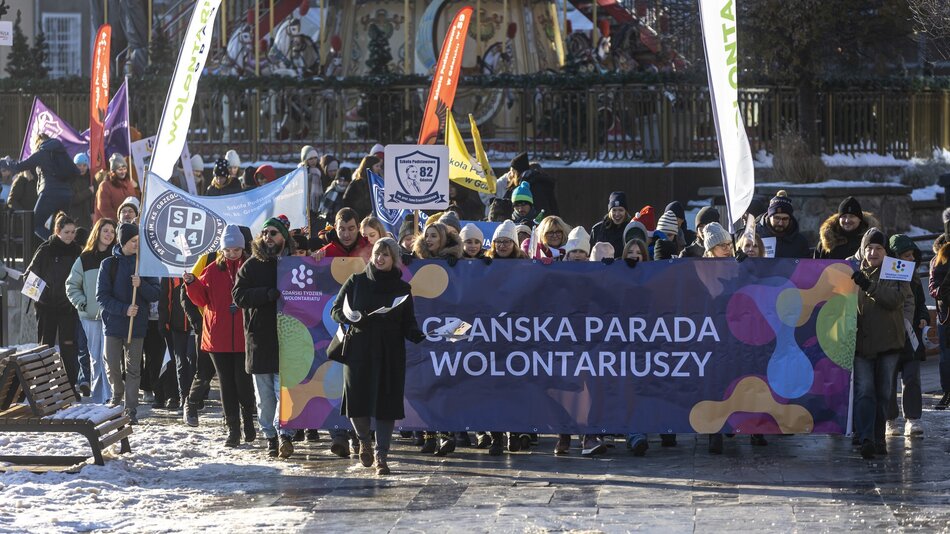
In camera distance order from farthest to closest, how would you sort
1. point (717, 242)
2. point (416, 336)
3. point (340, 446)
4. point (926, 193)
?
point (926, 193)
point (717, 242)
point (340, 446)
point (416, 336)

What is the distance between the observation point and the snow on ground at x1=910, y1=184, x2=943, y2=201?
82.8 feet

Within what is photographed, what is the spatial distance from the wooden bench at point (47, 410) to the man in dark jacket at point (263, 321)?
1026mm

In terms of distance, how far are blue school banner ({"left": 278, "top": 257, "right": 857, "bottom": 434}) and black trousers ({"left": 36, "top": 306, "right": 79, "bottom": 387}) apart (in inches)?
169

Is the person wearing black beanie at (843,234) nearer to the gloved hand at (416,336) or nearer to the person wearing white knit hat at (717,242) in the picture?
the person wearing white knit hat at (717,242)

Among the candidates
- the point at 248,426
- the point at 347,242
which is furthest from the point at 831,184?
the point at 248,426

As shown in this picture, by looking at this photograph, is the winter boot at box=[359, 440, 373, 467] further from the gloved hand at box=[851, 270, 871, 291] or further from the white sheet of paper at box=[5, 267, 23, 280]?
the white sheet of paper at box=[5, 267, 23, 280]

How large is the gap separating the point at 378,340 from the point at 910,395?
4.26 m

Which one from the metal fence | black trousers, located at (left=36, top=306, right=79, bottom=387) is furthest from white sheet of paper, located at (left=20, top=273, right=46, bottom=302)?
the metal fence

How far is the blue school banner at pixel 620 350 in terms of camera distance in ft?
38.5

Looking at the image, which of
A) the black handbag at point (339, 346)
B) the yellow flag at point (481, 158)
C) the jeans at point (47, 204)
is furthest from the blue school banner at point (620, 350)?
the jeans at point (47, 204)

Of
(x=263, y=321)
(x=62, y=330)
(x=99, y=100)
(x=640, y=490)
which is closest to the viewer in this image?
(x=640, y=490)

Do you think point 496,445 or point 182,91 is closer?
point 496,445

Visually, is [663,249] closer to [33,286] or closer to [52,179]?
[33,286]

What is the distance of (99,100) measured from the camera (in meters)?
19.0
